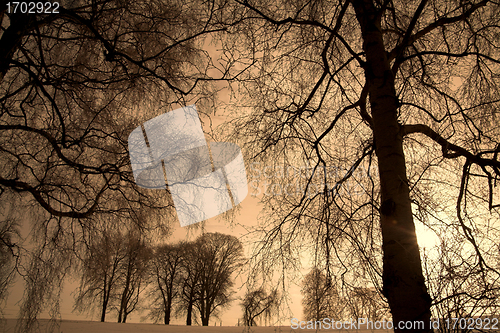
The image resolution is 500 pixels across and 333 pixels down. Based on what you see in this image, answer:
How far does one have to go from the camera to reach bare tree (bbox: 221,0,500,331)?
7.61 feet

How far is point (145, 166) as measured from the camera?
363cm

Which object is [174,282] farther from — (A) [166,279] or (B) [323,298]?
(B) [323,298]

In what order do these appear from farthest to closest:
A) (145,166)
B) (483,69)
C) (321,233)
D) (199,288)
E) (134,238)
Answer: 1. (199,288)
2. (134,238)
3. (145,166)
4. (483,69)
5. (321,233)

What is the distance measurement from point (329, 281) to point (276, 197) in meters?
0.91

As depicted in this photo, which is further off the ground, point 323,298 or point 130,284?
point 323,298

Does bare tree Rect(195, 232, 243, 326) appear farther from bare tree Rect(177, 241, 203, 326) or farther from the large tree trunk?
the large tree trunk

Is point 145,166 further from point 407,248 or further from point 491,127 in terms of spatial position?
point 491,127

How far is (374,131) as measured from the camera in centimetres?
227

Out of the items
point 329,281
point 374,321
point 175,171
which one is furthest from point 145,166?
point 374,321

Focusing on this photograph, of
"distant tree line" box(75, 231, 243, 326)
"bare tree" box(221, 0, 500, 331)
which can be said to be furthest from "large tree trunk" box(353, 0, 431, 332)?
"distant tree line" box(75, 231, 243, 326)

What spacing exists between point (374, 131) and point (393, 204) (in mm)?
632

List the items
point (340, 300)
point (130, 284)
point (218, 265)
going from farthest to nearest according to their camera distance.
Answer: point (130, 284)
point (218, 265)
point (340, 300)

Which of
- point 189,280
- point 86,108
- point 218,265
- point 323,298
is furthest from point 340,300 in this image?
point 189,280

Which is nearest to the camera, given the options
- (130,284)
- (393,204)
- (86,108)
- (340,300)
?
(393,204)
